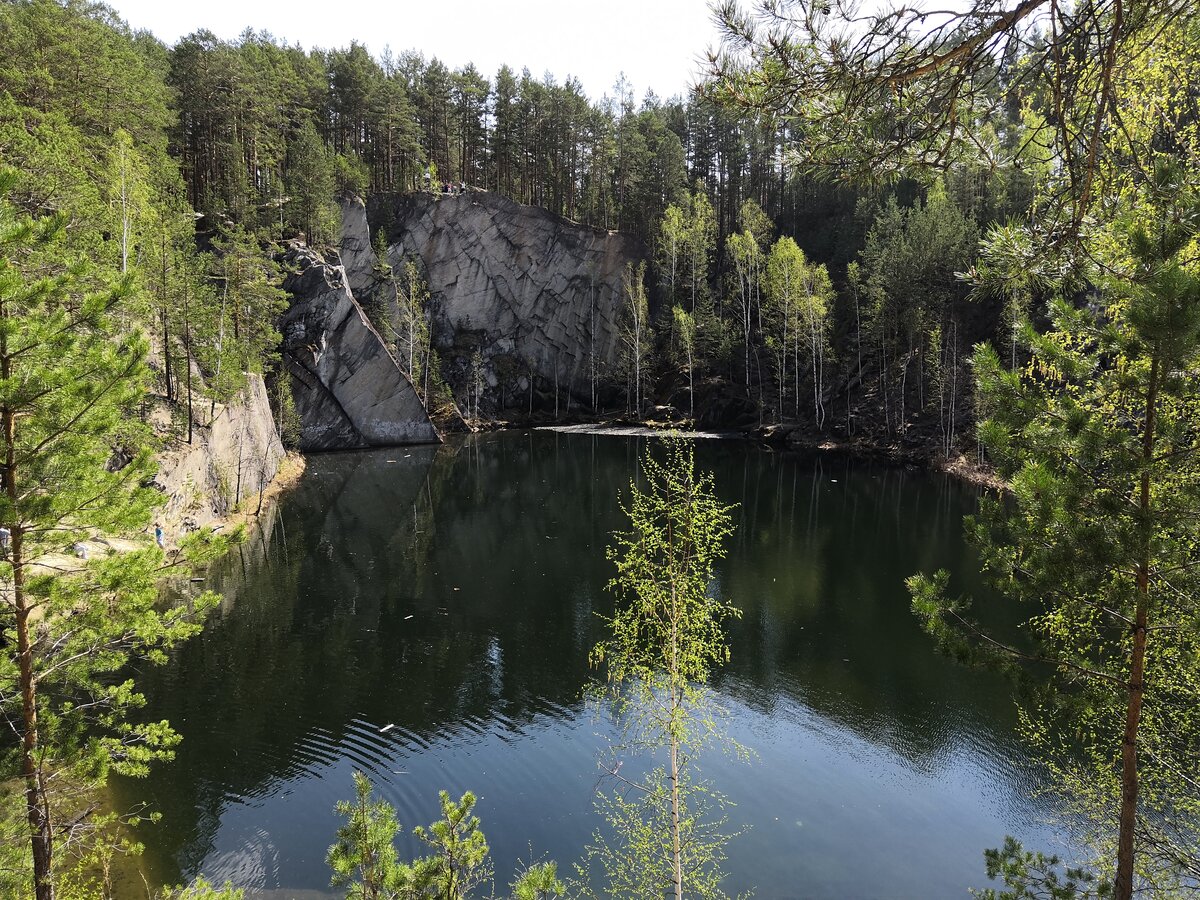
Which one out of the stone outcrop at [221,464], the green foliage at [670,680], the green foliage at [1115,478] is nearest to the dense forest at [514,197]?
the stone outcrop at [221,464]

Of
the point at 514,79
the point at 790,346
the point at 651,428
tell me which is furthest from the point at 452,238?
the point at 790,346

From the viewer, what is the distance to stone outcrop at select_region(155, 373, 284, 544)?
90.7 ft

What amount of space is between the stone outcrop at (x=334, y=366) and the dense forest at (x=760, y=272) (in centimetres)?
449

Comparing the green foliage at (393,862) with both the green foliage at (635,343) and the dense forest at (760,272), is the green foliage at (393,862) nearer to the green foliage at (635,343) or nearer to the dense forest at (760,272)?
the dense forest at (760,272)

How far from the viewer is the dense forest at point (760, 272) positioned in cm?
582

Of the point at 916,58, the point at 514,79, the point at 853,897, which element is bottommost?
the point at 853,897

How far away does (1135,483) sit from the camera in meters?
6.49

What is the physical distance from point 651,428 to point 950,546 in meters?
33.6

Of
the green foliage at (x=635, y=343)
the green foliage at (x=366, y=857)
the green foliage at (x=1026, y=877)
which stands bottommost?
the green foliage at (x=1026, y=877)

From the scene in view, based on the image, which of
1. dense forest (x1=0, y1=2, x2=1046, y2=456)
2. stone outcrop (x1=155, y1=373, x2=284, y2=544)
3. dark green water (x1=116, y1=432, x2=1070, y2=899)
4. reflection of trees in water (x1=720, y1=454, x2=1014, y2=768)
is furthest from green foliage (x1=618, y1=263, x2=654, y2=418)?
dark green water (x1=116, y1=432, x2=1070, y2=899)

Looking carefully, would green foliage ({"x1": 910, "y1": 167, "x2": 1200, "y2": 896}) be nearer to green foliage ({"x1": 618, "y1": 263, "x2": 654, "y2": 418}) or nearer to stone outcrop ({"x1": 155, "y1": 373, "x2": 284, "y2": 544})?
stone outcrop ({"x1": 155, "y1": 373, "x2": 284, "y2": 544})

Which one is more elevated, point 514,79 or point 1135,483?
point 514,79

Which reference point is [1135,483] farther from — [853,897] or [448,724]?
[448,724]

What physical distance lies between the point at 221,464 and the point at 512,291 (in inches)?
1585
